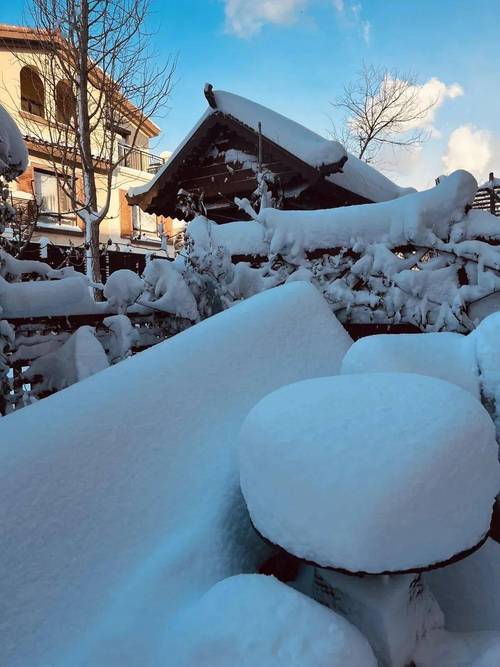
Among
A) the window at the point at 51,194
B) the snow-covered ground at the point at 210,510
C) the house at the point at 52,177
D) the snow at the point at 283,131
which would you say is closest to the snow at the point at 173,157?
the snow at the point at 283,131

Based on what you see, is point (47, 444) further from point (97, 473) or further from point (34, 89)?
point (34, 89)

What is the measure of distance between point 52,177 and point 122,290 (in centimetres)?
1902

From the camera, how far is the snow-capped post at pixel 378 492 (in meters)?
1.00

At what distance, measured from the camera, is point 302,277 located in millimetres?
3533

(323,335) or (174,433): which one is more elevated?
(323,335)

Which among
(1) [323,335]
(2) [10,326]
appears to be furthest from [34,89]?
(1) [323,335]

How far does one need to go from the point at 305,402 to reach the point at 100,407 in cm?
67

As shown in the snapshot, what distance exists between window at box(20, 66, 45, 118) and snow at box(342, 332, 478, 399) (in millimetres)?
21303

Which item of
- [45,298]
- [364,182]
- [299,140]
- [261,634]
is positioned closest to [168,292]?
[45,298]

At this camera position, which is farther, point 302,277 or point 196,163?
point 196,163

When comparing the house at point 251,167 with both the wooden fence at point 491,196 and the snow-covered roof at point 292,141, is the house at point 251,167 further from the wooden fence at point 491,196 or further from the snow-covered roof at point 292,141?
the wooden fence at point 491,196

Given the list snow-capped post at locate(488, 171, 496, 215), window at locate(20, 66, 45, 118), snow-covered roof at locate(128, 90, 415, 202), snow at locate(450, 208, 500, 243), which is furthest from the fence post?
window at locate(20, 66, 45, 118)

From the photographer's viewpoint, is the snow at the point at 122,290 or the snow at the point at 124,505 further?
the snow at the point at 122,290

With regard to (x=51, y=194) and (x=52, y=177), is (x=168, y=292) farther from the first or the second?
(x=52, y=177)
